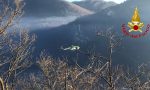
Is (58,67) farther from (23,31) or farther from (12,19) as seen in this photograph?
(12,19)

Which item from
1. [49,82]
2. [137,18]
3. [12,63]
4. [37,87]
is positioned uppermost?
[137,18]

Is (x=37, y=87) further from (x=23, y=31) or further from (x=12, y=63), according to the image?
(x=12, y=63)

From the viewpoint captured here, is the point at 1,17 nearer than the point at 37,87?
Yes

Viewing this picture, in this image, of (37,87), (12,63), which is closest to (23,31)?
(12,63)

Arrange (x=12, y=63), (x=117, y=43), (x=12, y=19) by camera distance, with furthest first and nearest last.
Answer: (x=12, y=63) → (x=117, y=43) → (x=12, y=19)

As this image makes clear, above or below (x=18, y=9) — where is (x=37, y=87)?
below

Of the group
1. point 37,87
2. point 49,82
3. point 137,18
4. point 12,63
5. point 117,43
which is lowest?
point 37,87

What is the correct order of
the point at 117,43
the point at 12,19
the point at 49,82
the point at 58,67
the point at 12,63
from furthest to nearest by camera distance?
the point at 58,67 → the point at 49,82 → the point at 12,63 → the point at 117,43 → the point at 12,19

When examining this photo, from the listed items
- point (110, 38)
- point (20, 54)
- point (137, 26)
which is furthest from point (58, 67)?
point (137, 26)

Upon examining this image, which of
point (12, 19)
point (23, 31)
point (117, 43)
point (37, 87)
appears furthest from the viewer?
point (37, 87)
